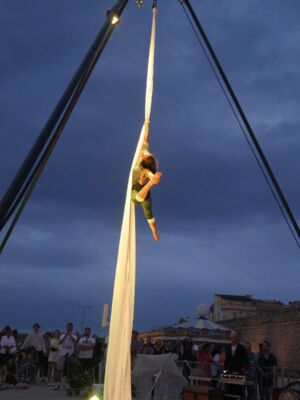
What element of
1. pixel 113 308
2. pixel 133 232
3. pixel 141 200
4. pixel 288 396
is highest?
pixel 141 200

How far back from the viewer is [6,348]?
10.8 metres

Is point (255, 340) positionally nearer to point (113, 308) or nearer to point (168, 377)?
point (168, 377)

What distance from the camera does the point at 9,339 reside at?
10953mm

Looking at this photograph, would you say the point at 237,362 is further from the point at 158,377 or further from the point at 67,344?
the point at 67,344

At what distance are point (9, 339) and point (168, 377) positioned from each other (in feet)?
11.8

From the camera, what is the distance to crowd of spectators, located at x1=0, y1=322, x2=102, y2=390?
400 inches

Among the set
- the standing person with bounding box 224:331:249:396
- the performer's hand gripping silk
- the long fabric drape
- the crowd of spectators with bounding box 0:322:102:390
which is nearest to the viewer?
the long fabric drape

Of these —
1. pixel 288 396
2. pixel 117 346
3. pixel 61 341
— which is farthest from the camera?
pixel 61 341

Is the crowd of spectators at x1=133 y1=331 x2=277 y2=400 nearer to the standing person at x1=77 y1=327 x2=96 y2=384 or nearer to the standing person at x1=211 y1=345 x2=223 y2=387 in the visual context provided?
the standing person at x1=211 y1=345 x2=223 y2=387

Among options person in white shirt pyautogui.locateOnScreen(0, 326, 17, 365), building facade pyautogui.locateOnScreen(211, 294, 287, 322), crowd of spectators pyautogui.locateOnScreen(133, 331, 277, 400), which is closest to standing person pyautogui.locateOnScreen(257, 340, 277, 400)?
crowd of spectators pyautogui.locateOnScreen(133, 331, 277, 400)

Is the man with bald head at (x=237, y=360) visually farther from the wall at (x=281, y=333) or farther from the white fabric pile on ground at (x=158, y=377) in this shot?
the wall at (x=281, y=333)

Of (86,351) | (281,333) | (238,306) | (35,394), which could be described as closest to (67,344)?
(86,351)

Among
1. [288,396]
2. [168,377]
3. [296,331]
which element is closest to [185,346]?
[168,377]

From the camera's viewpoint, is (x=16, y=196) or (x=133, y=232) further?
(x=133, y=232)
